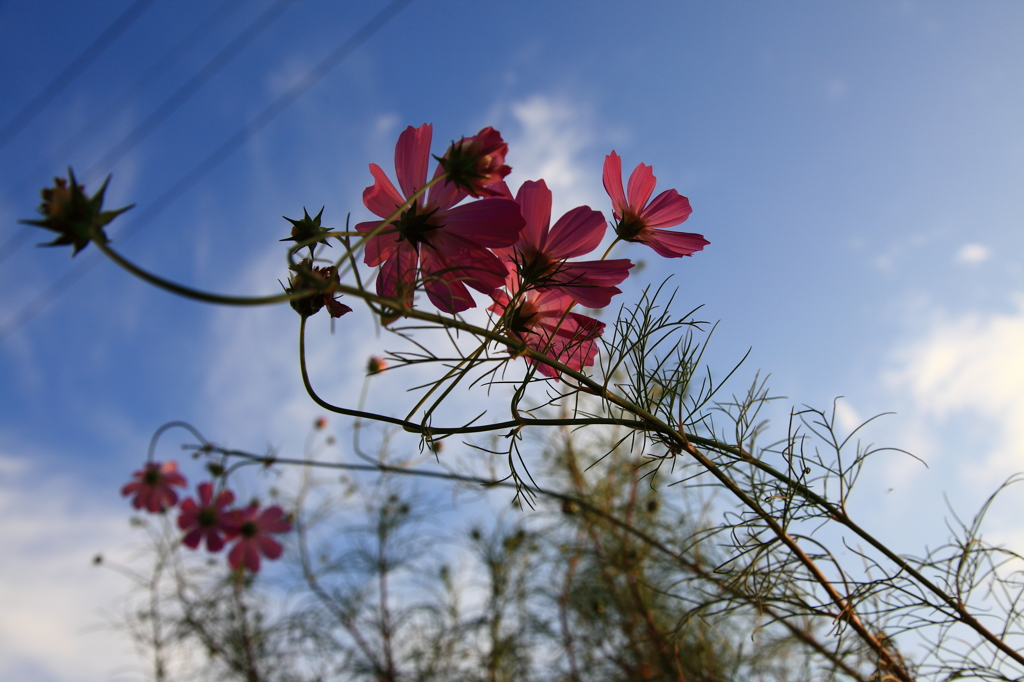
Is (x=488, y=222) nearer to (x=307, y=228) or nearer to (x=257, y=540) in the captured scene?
(x=307, y=228)

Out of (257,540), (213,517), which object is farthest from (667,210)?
(257,540)

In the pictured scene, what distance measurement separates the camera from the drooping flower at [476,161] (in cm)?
30

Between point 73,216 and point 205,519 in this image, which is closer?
point 73,216

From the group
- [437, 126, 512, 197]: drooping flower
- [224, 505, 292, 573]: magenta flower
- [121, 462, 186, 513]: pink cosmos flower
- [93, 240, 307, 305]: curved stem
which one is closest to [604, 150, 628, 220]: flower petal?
[437, 126, 512, 197]: drooping flower

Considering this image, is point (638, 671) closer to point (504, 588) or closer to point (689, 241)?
point (504, 588)

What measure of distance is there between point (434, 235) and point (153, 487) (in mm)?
1453

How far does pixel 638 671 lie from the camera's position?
3.73 ft

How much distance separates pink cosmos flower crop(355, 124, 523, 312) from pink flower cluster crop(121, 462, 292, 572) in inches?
35.3

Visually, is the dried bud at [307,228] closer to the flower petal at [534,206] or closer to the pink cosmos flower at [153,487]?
the flower petal at [534,206]

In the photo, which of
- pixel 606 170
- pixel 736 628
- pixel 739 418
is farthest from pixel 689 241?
pixel 736 628

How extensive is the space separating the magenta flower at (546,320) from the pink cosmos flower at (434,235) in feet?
0.13

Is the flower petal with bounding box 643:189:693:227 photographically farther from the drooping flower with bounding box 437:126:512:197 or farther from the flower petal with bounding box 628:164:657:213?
the drooping flower with bounding box 437:126:512:197

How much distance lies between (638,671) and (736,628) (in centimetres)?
33

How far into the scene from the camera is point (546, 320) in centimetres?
38
